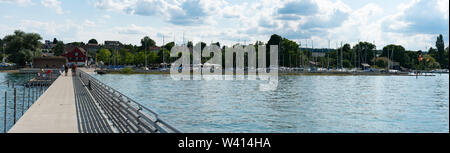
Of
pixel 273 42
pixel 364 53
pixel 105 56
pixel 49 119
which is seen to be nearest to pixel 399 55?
pixel 364 53

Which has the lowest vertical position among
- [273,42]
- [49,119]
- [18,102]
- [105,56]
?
[18,102]

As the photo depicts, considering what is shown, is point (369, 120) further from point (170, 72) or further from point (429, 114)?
point (170, 72)

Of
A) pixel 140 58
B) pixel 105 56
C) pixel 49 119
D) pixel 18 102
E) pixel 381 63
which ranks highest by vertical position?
pixel 105 56

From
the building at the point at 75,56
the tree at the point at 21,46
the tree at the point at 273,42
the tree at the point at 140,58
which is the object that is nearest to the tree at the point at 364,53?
the tree at the point at 273,42

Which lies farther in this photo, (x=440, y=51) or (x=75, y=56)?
(x=440, y=51)

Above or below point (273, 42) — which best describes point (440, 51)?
below

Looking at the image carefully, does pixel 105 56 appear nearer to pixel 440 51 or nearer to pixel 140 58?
pixel 140 58

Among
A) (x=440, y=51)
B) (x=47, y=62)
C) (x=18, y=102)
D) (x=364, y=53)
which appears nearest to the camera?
(x=18, y=102)

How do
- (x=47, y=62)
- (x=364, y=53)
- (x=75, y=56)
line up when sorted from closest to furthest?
(x=47, y=62), (x=75, y=56), (x=364, y=53)
